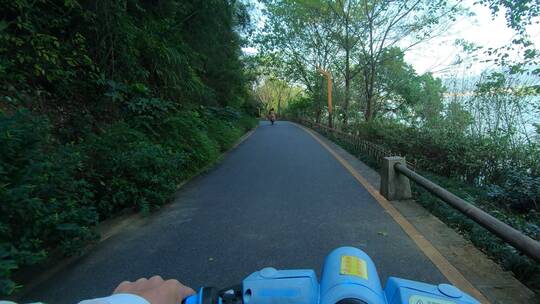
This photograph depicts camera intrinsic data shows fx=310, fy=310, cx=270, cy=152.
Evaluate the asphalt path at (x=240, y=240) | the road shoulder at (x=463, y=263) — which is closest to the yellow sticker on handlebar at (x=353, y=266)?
the asphalt path at (x=240, y=240)

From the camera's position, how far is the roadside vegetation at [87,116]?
2.70 metres

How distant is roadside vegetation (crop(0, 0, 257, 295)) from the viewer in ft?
8.84

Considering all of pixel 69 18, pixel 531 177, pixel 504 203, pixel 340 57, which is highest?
pixel 340 57

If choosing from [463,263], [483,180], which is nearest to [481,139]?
[483,180]

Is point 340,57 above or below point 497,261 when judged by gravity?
above

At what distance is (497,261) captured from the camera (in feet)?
10.7

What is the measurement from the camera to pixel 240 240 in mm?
3914

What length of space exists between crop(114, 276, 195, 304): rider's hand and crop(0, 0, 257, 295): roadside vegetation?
1.37 m

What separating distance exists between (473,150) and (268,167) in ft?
16.8

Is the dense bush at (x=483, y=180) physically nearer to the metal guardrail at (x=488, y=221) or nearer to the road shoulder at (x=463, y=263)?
the road shoulder at (x=463, y=263)

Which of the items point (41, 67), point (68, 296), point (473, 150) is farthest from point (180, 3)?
point (473, 150)

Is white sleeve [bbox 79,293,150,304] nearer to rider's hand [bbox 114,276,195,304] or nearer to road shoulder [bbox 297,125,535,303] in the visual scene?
rider's hand [bbox 114,276,195,304]

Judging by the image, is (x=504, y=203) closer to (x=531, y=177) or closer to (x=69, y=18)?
(x=531, y=177)

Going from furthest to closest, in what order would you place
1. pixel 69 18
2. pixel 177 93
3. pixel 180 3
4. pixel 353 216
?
1. pixel 177 93
2. pixel 180 3
3. pixel 69 18
4. pixel 353 216
